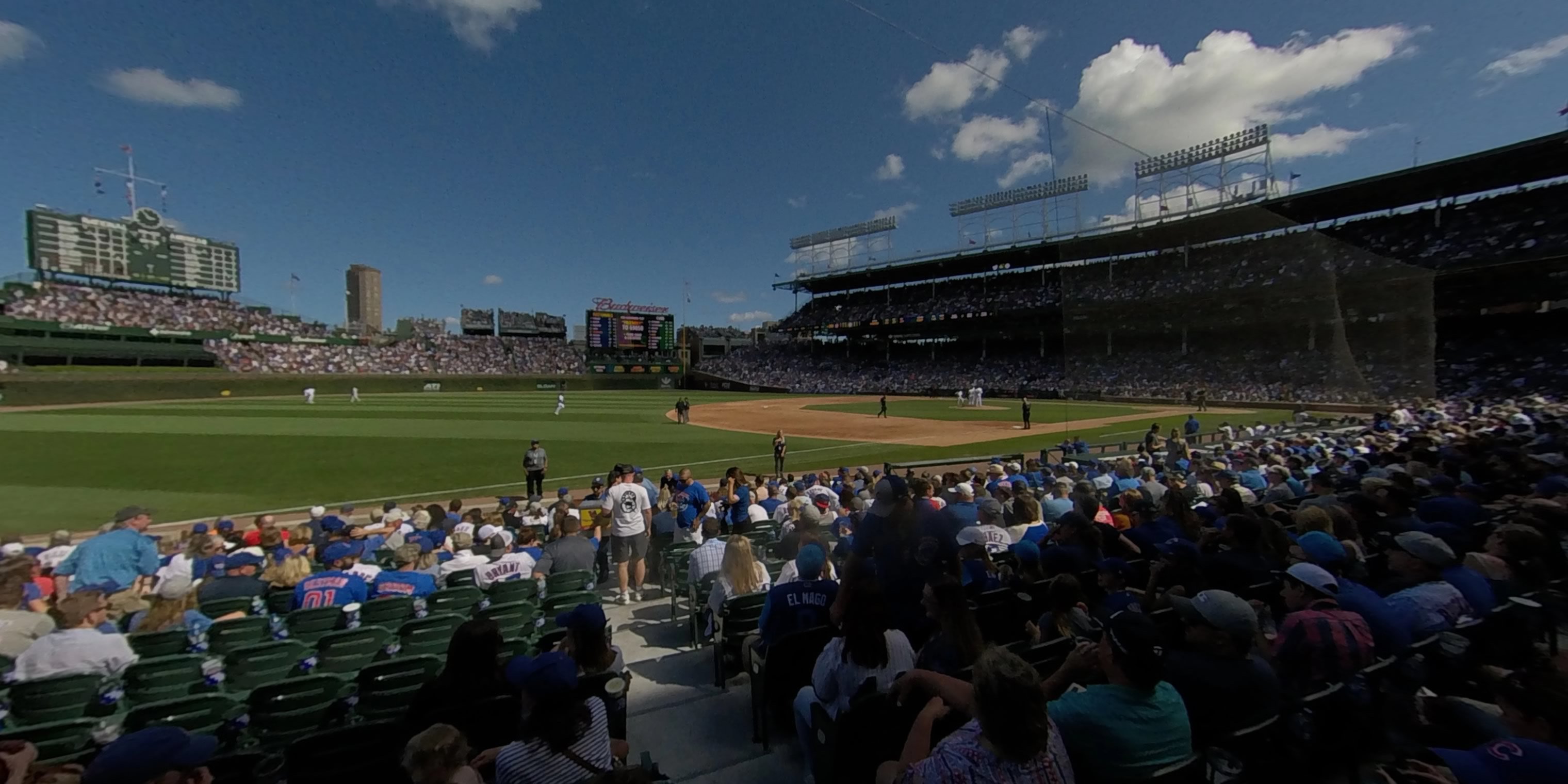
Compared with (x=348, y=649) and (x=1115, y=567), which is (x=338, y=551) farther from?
(x=1115, y=567)

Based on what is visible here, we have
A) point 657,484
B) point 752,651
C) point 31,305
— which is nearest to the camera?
point 752,651

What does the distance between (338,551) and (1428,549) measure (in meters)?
9.97

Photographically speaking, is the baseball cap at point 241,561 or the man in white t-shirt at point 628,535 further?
the man in white t-shirt at point 628,535

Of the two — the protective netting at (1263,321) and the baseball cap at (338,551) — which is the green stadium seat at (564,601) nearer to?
the baseball cap at (338,551)

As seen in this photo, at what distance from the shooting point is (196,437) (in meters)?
26.1

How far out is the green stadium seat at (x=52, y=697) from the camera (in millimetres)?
3973

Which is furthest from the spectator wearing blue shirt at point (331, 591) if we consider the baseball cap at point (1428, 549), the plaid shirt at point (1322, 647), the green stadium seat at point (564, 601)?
the baseball cap at point (1428, 549)

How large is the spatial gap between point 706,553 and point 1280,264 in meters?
31.0

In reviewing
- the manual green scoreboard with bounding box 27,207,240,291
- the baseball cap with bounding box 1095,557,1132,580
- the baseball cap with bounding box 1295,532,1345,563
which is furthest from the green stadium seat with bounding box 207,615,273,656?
the manual green scoreboard with bounding box 27,207,240,291

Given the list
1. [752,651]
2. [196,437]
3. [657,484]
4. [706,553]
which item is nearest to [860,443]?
[657,484]


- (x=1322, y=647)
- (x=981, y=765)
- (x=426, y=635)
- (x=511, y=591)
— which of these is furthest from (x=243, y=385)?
(x=1322, y=647)

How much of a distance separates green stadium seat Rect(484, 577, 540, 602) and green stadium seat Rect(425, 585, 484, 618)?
102 millimetres

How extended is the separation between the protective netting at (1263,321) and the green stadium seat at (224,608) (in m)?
27.2

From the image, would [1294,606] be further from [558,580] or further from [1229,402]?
[1229,402]
